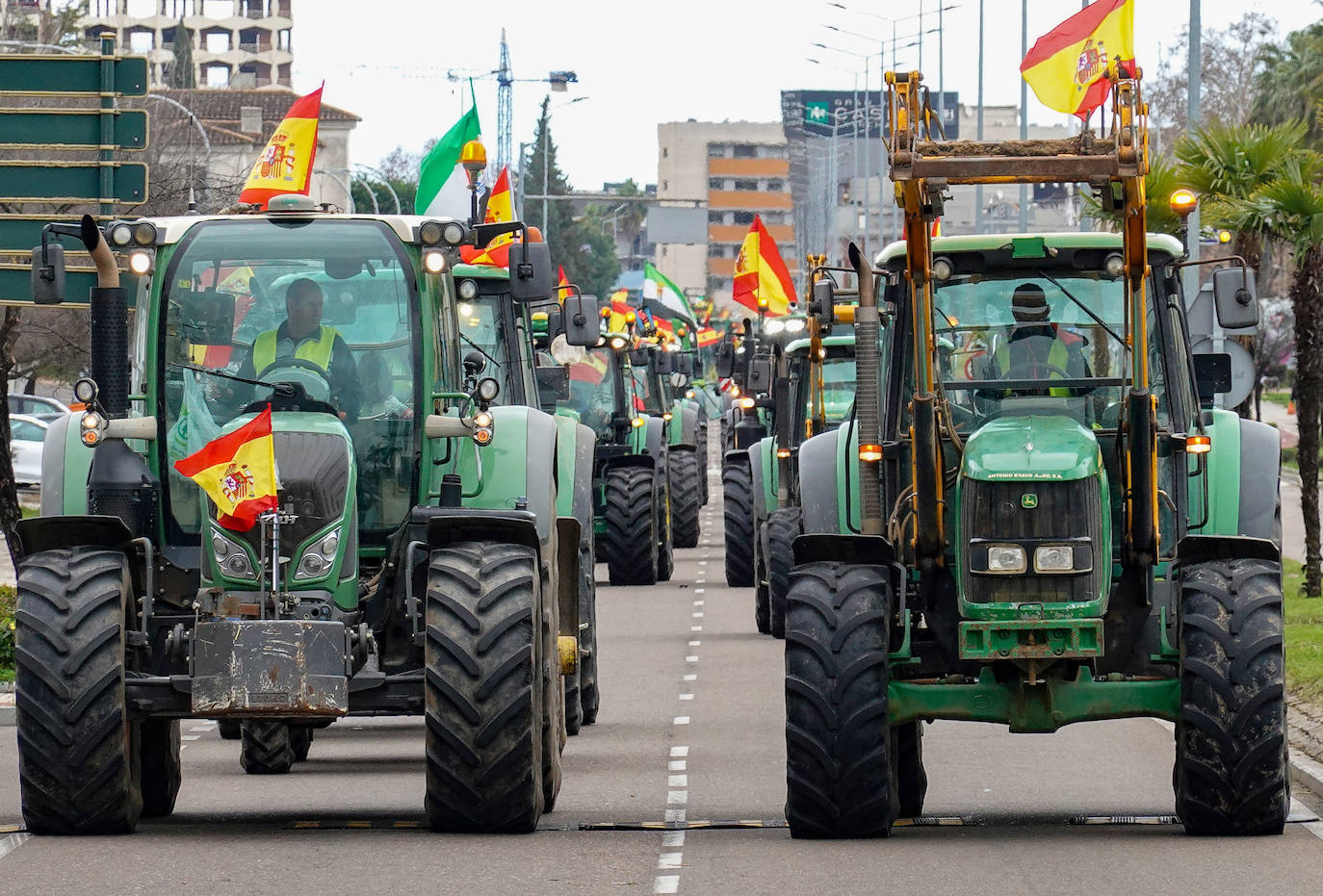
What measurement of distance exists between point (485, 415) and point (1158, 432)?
299 cm

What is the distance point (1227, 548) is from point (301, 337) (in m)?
4.18

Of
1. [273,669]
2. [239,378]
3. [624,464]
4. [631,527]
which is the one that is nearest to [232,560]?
[273,669]

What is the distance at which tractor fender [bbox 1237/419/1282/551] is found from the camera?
1220cm

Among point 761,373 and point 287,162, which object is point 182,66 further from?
point 287,162

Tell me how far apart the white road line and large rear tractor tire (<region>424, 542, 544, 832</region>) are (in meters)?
1.68

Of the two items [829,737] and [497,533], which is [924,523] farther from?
[497,533]

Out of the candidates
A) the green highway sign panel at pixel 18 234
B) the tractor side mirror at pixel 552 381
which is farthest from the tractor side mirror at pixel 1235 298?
the tractor side mirror at pixel 552 381

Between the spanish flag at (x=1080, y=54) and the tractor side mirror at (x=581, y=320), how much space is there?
6.48 metres

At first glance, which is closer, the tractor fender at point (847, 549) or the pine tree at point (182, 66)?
the tractor fender at point (847, 549)

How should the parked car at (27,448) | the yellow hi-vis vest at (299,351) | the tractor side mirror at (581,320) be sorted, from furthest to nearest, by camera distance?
the parked car at (27,448)
the tractor side mirror at (581,320)
the yellow hi-vis vest at (299,351)

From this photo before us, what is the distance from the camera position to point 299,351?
11805 mm

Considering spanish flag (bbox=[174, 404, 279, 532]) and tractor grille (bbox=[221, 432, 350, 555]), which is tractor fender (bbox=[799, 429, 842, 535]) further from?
spanish flag (bbox=[174, 404, 279, 532])

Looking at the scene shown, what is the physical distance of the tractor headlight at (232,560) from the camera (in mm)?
11023

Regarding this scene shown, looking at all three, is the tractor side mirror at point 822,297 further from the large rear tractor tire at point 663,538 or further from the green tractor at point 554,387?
the large rear tractor tire at point 663,538
